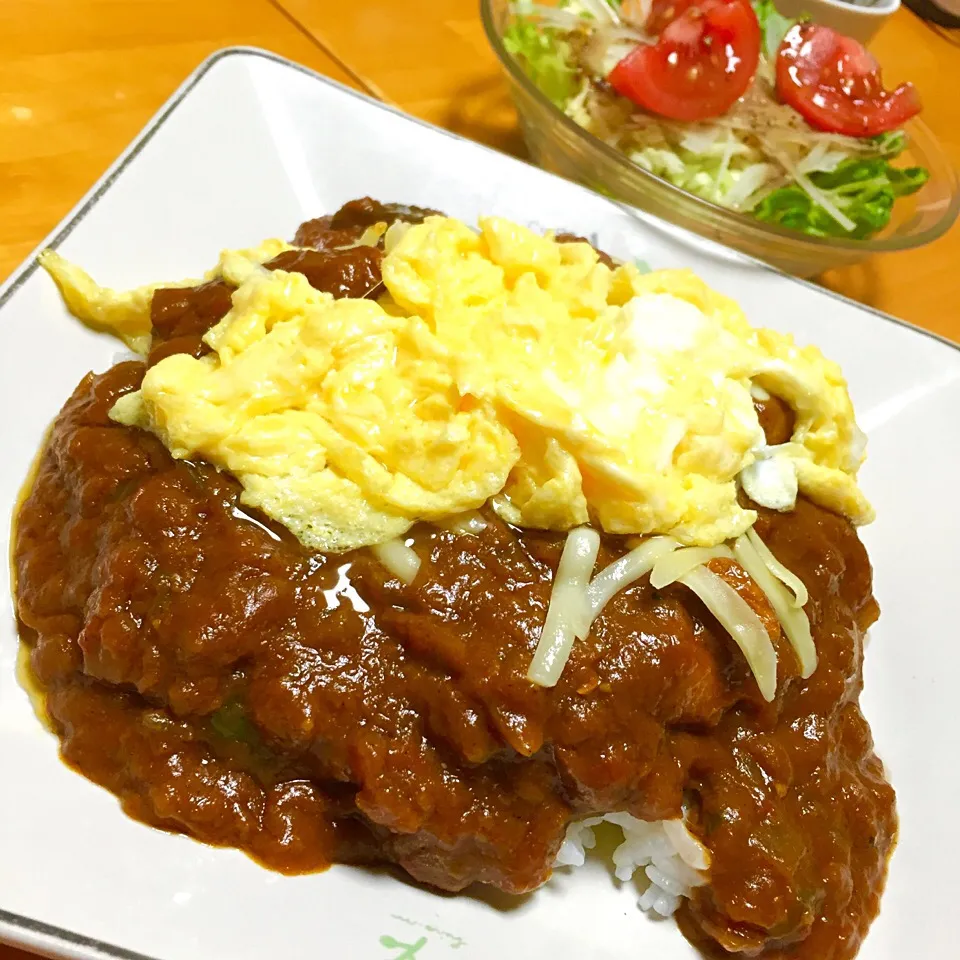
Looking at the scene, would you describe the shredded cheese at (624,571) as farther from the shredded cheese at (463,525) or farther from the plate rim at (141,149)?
the plate rim at (141,149)

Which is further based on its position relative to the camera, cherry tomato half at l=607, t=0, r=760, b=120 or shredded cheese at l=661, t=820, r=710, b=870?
cherry tomato half at l=607, t=0, r=760, b=120

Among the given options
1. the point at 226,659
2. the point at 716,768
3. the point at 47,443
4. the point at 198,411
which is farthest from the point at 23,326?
the point at 716,768

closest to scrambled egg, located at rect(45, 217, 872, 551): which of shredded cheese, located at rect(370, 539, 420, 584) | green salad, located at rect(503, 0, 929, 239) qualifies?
shredded cheese, located at rect(370, 539, 420, 584)

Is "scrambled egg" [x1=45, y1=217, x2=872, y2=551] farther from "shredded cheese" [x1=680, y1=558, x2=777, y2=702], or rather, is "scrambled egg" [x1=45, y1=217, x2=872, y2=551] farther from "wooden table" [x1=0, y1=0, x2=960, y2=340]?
"wooden table" [x1=0, y1=0, x2=960, y2=340]

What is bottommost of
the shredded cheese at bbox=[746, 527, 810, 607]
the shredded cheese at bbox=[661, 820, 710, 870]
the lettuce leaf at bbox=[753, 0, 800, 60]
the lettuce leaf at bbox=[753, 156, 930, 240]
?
the shredded cheese at bbox=[661, 820, 710, 870]

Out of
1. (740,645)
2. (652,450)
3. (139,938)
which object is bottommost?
(139,938)

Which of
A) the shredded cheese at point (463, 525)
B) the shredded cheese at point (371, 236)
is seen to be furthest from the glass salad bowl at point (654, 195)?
the shredded cheese at point (463, 525)

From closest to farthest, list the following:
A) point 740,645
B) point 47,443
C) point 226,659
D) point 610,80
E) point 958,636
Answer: point 226,659 → point 740,645 → point 47,443 → point 958,636 → point 610,80

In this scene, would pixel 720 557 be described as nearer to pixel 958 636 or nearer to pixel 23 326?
pixel 958 636
